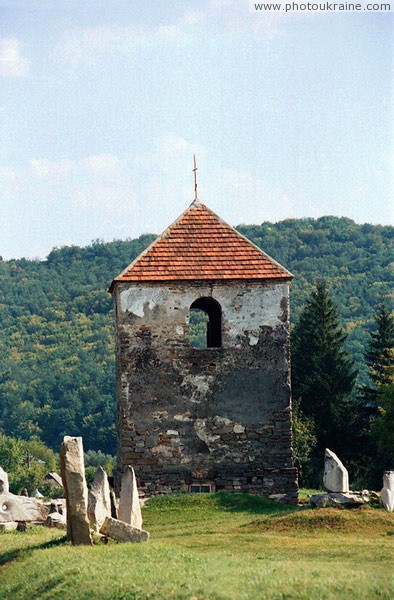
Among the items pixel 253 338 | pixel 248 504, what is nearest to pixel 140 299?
pixel 253 338

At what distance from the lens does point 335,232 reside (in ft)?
315

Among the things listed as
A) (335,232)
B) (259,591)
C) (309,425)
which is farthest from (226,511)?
(335,232)

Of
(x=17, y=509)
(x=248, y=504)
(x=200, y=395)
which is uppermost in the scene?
(x=200, y=395)

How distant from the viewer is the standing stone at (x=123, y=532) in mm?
18641

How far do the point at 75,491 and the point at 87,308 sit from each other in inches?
3096

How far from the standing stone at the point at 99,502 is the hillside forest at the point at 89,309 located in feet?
154

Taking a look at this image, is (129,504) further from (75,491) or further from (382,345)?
(382,345)

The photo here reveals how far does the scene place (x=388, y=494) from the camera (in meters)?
23.3

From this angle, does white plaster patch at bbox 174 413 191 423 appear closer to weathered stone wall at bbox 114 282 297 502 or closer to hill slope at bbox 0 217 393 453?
weathered stone wall at bbox 114 282 297 502

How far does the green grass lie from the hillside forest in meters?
45.1

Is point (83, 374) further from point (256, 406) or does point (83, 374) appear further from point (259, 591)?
point (259, 591)

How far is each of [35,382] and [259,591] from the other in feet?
244

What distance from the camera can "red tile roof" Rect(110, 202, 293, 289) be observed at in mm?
27188

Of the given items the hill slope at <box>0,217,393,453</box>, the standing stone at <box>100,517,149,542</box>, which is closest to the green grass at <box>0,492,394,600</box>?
the standing stone at <box>100,517,149,542</box>
